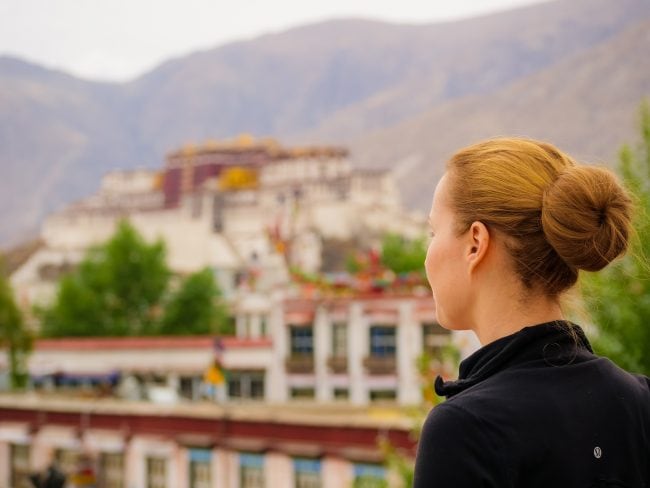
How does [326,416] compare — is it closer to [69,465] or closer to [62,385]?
[69,465]

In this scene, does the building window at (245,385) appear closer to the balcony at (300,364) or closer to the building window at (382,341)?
the balcony at (300,364)

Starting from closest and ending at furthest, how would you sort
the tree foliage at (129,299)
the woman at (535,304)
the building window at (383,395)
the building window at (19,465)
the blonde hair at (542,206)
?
the woman at (535,304)
the blonde hair at (542,206)
the building window at (19,465)
the building window at (383,395)
the tree foliage at (129,299)

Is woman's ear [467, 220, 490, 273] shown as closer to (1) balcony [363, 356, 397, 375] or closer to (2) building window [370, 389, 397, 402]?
(1) balcony [363, 356, 397, 375]

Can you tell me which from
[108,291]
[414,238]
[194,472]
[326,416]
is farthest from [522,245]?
[414,238]

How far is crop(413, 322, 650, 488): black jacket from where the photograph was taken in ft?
6.51

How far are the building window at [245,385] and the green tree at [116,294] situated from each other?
1921cm

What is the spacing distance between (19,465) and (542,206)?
69.7ft

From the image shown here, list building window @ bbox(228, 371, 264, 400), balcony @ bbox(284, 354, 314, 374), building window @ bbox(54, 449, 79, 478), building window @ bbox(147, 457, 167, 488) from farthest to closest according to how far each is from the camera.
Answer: building window @ bbox(228, 371, 264, 400) → balcony @ bbox(284, 354, 314, 374) → building window @ bbox(54, 449, 79, 478) → building window @ bbox(147, 457, 167, 488)

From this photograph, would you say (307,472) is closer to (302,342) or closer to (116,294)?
(302,342)

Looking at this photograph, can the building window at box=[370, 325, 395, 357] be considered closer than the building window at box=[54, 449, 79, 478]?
No

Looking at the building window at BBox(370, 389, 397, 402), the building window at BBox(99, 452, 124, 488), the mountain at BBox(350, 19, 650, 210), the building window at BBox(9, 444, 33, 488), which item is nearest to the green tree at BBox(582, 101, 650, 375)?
the building window at BBox(99, 452, 124, 488)

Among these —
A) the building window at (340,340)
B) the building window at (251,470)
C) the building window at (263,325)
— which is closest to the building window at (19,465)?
the building window at (251,470)

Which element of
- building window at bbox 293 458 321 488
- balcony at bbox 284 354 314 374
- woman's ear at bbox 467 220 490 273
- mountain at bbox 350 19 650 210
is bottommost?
balcony at bbox 284 354 314 374

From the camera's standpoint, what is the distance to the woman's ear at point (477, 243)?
7.26 feet
